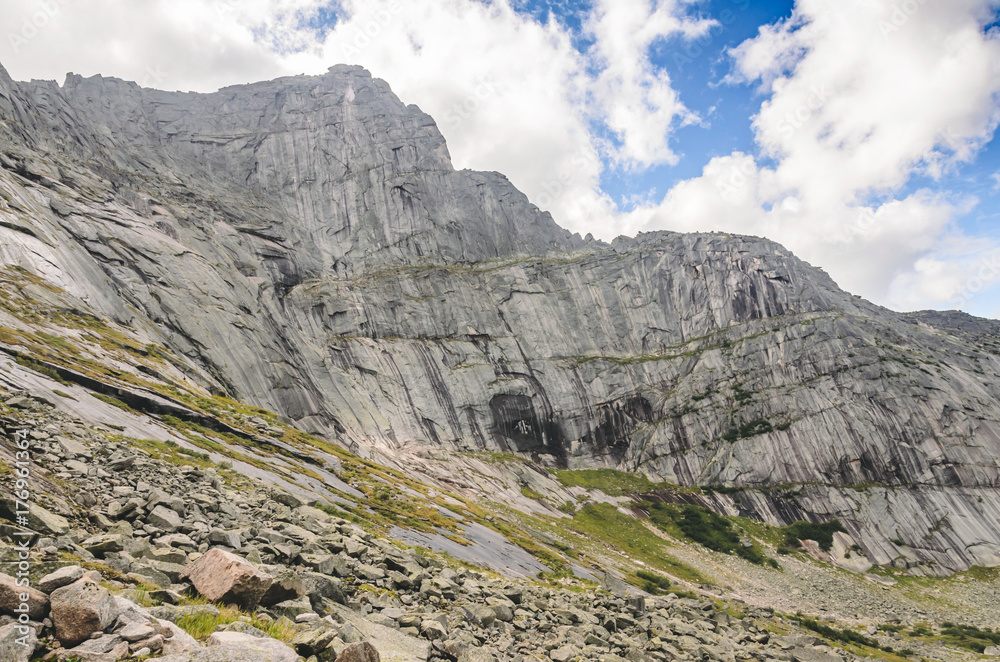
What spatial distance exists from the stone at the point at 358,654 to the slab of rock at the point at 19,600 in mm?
4038

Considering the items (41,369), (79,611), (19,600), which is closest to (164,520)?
(19,600)

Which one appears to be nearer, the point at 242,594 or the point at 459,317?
the point at 242,594

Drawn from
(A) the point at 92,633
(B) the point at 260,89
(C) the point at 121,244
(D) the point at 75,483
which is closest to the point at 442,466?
(C) the point at 121,244

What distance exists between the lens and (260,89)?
174500 millimetres

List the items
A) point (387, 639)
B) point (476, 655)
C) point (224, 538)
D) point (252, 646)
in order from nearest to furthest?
point (252, 646) → point (387, 639) → point (476, 655) → point (224, 538)

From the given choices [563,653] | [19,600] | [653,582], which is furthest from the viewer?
[653,582]

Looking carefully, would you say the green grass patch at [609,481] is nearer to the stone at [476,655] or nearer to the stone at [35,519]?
the stone at [476,655]

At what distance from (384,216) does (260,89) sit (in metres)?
76.4

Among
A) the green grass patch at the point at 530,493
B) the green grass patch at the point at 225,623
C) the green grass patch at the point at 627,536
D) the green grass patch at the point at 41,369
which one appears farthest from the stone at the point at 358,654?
the green grass patch at the point at 530,493

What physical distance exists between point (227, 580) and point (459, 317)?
395 feet

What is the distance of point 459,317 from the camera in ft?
424

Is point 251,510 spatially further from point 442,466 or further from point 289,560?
point 442,466

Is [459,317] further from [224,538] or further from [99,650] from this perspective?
[99,650]

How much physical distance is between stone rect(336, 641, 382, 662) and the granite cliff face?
69.7 metres
